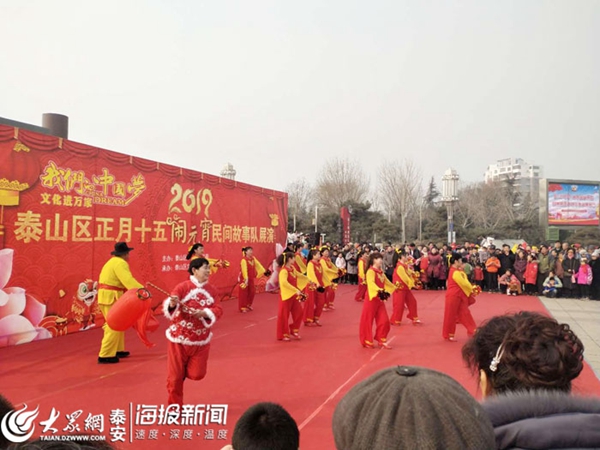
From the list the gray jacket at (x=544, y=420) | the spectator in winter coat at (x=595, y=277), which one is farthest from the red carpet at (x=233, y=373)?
the spectator in winter coat at (x=595, y=277)

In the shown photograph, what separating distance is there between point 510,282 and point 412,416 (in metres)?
12.9

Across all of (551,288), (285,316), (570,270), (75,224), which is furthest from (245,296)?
(570,270)

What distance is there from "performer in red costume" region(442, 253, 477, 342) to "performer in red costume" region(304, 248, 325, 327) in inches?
91.8

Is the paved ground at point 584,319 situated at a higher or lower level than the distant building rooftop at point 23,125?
lower

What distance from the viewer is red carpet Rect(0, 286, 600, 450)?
3.72 m

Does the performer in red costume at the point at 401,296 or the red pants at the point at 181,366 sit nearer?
the red pants at the point at 181,366

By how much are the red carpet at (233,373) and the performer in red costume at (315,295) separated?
50 cm

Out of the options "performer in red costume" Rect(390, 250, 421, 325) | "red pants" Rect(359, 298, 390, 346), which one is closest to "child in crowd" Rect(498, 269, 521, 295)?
"performer in red costume" Rect(390, 250, 421, 325)

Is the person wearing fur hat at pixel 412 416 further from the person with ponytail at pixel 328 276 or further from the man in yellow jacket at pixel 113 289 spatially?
the person with ponytail at pixel 328 276

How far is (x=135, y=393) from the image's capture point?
425 cm

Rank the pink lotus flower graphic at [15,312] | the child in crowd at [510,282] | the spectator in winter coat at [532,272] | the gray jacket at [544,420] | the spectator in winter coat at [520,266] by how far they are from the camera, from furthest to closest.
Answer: the spectator in winter coat at [520,266] → the child in crowd at [510,282] → the spectator in winter coat at [532,272] → the pink lotus flower graphic at [15,312] → the gray jacket at [544,420]

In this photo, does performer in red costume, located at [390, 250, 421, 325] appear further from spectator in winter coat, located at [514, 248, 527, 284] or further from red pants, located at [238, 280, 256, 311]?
spectator in winter coat, located at [514, 248, 527, 284]

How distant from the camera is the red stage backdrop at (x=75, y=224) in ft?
19.6

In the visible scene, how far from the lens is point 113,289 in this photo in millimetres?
5465
